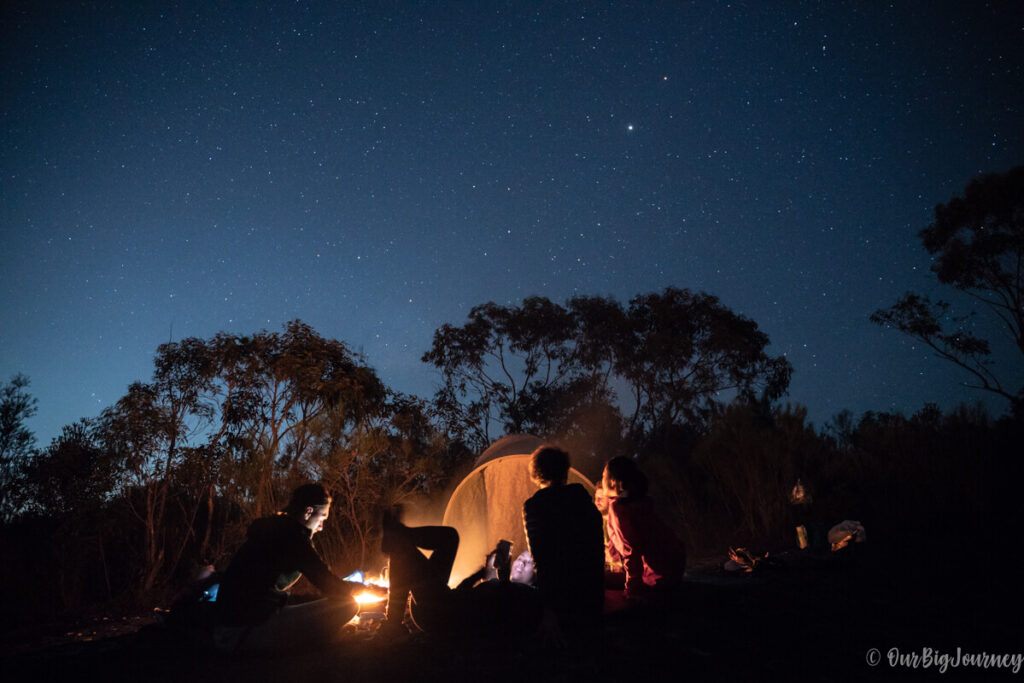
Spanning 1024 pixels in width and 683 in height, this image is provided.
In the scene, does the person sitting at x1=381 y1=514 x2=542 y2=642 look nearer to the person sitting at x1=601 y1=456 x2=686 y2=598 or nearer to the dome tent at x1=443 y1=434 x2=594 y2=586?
the person sitting at x1=601 y1=456 x2=686 y2=598

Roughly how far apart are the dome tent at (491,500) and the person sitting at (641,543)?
10.3 feet

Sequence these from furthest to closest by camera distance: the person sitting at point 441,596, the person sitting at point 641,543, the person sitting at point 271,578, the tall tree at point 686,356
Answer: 1. the tall tree at point 686,356
2. the person sitting at point 641,543
3. the person sitting at point 441,596
4. the person sitting at point 271,578

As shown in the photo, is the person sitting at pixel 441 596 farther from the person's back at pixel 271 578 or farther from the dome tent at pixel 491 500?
the dome tent at pixel 491 500

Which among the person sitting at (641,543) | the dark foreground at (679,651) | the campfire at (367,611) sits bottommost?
the dark foreground at (679,651)

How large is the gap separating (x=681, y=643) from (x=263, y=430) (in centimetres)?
736

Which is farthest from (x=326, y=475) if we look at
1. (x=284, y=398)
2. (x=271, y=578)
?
(x=271, y=578)

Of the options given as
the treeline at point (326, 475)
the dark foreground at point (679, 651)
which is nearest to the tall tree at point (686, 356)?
the treeline at point (326, 475)

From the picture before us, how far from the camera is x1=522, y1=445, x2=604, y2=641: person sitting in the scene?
10.6 ft

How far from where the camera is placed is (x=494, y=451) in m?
7.77

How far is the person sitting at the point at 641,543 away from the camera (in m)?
4.19

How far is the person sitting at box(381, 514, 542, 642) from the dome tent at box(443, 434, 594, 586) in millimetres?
3894

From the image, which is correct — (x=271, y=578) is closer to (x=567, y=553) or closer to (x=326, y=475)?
(x=567, y=553)

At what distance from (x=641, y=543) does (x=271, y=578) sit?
9.06 ft

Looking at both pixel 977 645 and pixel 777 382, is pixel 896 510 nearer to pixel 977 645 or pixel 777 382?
pixel 977 645
